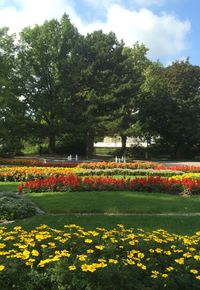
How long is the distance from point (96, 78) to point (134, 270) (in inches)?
1636

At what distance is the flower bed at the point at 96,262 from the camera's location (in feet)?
15.6

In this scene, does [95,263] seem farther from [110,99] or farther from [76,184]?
[110,99]

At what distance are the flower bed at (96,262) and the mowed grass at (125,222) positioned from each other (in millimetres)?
2538

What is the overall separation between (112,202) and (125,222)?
260 centimetres

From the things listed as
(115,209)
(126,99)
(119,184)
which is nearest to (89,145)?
(126,99)

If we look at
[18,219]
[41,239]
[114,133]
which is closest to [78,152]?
[114,133]

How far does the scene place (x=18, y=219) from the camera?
977 cm

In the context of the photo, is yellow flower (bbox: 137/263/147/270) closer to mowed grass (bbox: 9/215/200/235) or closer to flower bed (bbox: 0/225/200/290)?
flower bed (bbox: 0/225/200/290)

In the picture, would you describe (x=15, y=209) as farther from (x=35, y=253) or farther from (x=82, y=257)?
(x=82, y=257)

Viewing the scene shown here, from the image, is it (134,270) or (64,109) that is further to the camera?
(64,109)

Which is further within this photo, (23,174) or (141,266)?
(23,174)

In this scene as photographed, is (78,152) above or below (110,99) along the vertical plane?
below

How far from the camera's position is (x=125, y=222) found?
9406 mm

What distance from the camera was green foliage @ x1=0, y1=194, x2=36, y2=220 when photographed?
989cm
